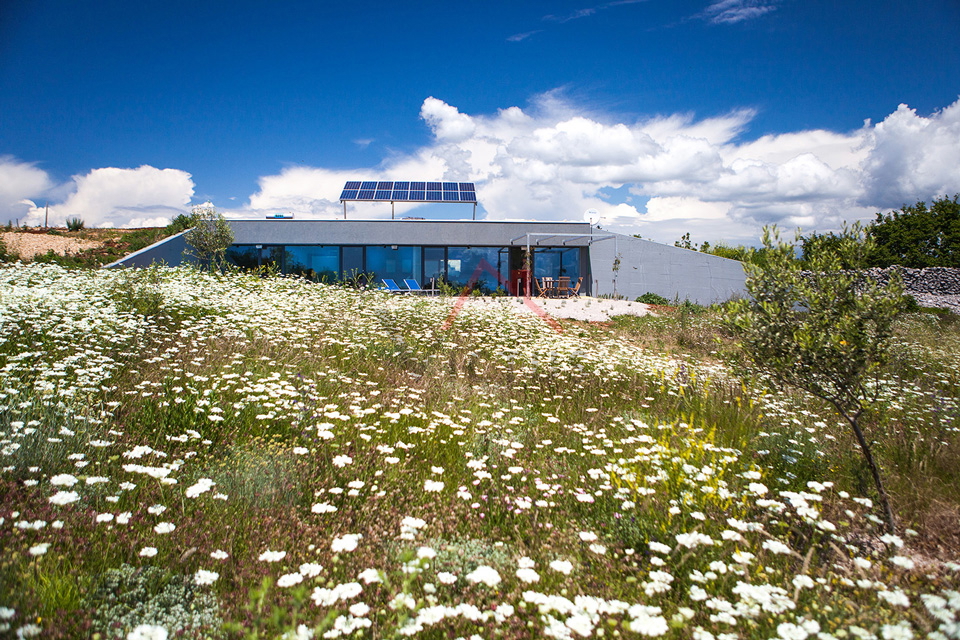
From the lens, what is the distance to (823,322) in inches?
144

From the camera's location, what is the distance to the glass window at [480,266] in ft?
88.2

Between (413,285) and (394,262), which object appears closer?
(413,285)

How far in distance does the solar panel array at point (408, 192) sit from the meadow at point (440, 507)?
2120 centimetres

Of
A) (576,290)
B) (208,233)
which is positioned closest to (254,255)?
(208,233)

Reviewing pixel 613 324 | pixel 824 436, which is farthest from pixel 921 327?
pixel 824 436

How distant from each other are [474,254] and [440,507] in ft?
80.5

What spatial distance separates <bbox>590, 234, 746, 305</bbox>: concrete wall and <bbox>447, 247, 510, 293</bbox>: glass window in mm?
5339

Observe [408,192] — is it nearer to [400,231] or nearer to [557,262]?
[400,231]

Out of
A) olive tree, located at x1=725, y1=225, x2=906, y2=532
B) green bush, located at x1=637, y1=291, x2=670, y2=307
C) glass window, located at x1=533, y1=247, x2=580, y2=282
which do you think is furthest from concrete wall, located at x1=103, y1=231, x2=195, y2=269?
green bush, located at x1=637, y1=291, x2=670, y2=307

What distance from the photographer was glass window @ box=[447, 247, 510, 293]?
88.2 ft

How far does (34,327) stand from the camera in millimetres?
6215

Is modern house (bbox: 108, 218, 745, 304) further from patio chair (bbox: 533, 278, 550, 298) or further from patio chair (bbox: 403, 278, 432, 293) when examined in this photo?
patio chair (bbox: 533, 278, 550, 298)

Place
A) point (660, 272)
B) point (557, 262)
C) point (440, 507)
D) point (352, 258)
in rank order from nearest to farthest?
1. point (440, 507)
2. point (660, 272)
3. point (352, 258)
4. point (557, 262)

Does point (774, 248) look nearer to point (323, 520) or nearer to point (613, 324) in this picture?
point (323, 520)
